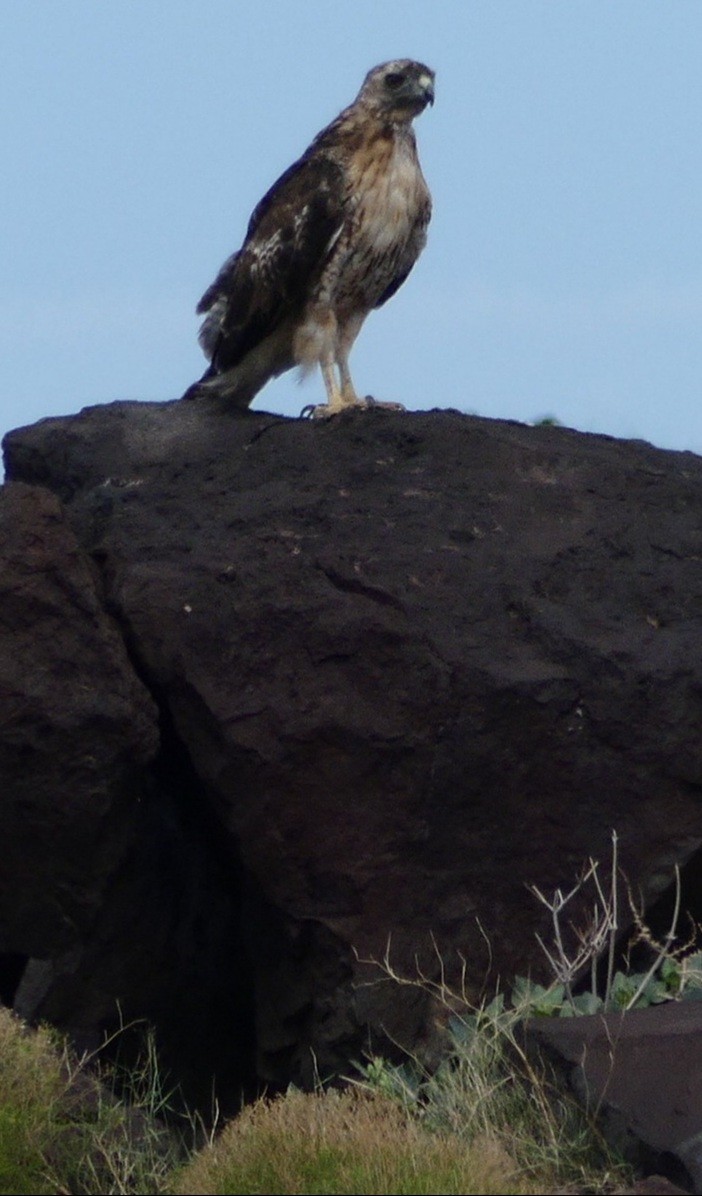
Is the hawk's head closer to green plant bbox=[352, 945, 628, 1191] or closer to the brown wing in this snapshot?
the brown wing

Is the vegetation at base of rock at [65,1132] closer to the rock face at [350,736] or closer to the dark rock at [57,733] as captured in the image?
the dark rock at [57,733]

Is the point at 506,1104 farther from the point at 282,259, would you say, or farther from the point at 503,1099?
the point at 282,259

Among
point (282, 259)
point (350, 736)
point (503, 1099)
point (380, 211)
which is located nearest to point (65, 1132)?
point (503, 1099)

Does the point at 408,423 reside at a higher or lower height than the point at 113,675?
higher

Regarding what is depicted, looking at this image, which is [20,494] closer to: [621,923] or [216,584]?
[216,584]

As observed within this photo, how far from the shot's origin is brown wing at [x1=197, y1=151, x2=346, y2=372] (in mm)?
8094

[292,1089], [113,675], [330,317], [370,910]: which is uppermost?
[330,317]

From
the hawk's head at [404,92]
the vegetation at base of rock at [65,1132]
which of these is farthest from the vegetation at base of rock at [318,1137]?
the hawk's head at [404,92]

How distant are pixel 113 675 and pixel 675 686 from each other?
6.12 ft

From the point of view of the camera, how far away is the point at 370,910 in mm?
6160

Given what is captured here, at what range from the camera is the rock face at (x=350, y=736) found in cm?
616

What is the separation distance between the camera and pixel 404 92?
8.48m

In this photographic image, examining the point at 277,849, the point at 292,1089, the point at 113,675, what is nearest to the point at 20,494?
the point at 113,675

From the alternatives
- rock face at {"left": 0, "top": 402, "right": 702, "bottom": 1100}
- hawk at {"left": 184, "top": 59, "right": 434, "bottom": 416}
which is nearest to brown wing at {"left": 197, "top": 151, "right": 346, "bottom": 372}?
hawk at {"left": 184, "top": 59, "right": 434, "bottom": 416}
